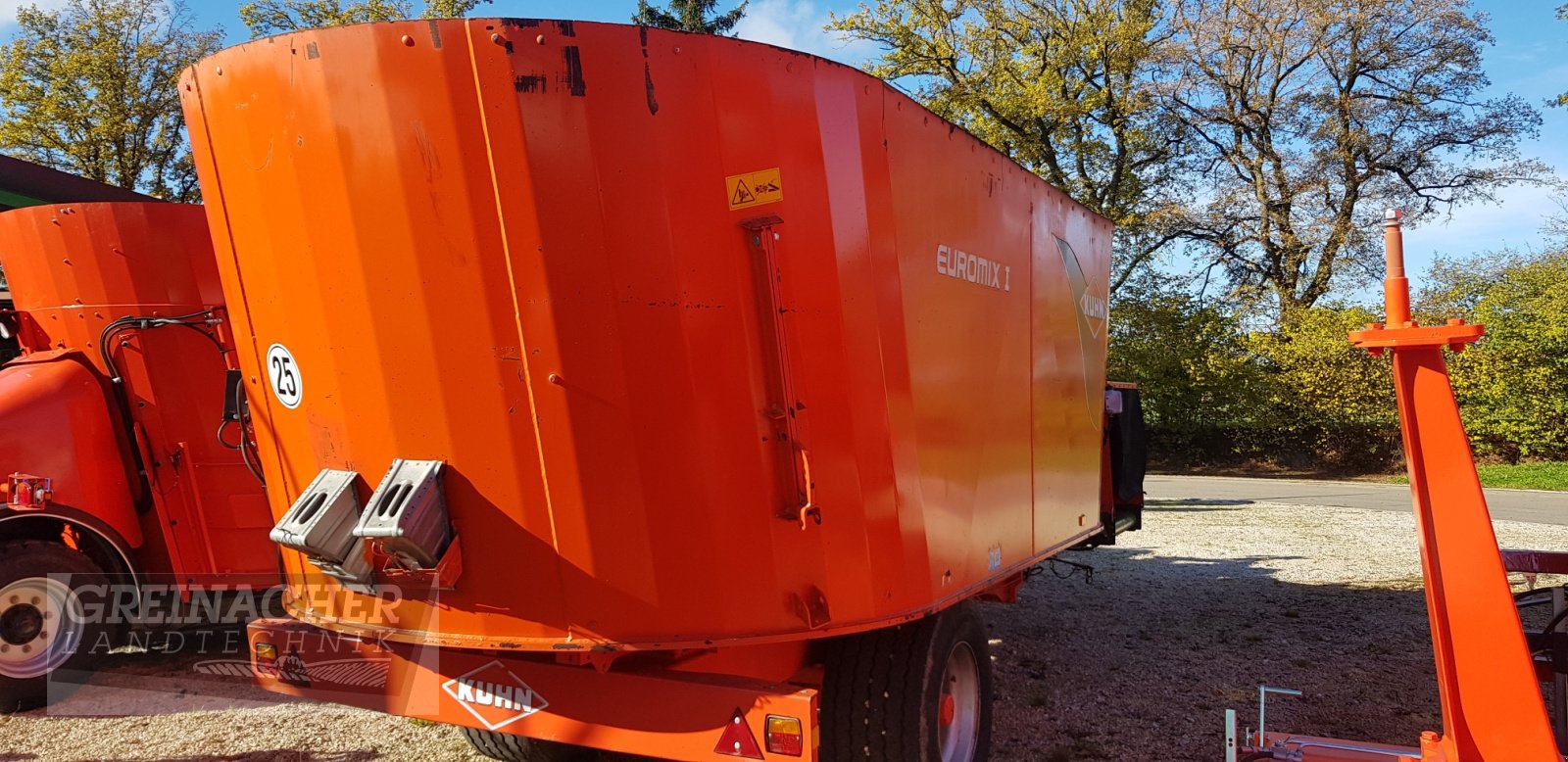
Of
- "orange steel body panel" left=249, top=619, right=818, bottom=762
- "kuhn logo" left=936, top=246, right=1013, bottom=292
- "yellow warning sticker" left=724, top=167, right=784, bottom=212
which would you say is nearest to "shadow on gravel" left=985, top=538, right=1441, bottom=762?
"orange steel body panel" left=249, top=619, right=818, bottom=762

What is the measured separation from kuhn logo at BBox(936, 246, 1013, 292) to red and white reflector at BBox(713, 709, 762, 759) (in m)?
1.75

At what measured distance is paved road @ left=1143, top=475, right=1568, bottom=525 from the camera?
45.6ft

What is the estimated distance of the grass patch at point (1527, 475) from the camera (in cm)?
1762

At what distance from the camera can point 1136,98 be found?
25.6 metres

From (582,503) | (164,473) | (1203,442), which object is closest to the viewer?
(582,503)

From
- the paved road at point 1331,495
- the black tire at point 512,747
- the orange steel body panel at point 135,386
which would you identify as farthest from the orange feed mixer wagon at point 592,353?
the paved road at point 1331,495

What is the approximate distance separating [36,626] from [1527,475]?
74.6 feet

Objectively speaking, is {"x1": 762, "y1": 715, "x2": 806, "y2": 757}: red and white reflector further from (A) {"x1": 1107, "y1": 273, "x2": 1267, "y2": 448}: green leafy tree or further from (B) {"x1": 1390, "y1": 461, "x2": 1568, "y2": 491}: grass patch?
(A) {"x1": 1107, "y1": 273, "x2": 1267, "y2": 448}: green leafy tree

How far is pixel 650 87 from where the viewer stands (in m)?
2.81

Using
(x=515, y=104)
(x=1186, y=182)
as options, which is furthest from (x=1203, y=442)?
(x=515, y=104)

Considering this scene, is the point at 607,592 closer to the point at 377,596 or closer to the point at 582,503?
the point at 582,503

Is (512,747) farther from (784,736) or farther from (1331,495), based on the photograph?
(1331,495)

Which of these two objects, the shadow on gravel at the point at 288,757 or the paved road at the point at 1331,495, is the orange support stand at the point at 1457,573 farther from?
the paved road at the point at 1331,495

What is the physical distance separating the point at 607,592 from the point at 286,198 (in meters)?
1.61
